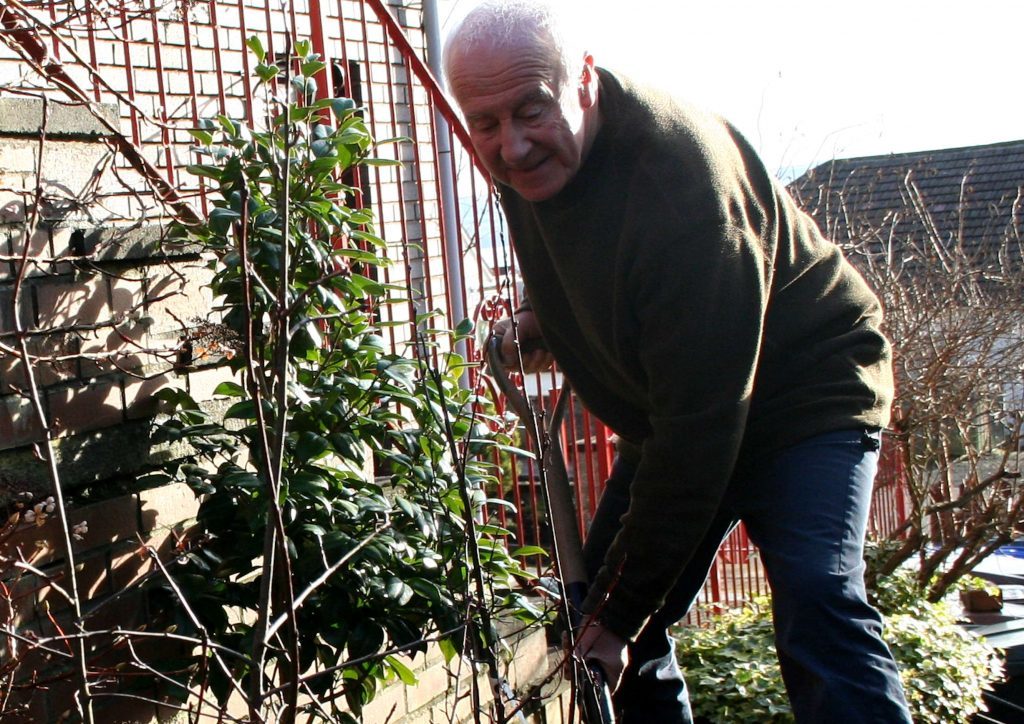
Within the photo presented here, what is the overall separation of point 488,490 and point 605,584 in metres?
2.36

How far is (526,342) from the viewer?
10.2ft

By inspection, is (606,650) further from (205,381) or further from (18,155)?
(18,155)

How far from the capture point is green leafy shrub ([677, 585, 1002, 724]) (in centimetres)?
433

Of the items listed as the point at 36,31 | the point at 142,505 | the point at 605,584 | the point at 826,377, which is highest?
the point at 36,31

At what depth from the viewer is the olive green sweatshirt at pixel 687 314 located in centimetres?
225

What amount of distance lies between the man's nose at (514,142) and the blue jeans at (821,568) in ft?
2.38

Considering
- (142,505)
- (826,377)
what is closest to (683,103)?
(826,377)

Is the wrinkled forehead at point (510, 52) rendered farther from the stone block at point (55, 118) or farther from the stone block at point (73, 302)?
the stone block at point (73, 302)

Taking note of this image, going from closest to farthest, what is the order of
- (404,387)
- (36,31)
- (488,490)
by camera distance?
(36,31) → (404,387) → (488,490)

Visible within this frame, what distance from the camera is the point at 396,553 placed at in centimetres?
269

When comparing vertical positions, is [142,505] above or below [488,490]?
above

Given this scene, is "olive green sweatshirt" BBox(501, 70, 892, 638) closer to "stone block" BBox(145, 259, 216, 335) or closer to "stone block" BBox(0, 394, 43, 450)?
"stone block" BBox(145, 259, 216, 335)

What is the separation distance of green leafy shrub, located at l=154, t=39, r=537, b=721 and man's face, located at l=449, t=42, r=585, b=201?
0.39 m

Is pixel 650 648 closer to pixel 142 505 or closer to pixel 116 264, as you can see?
pixel 142 505
